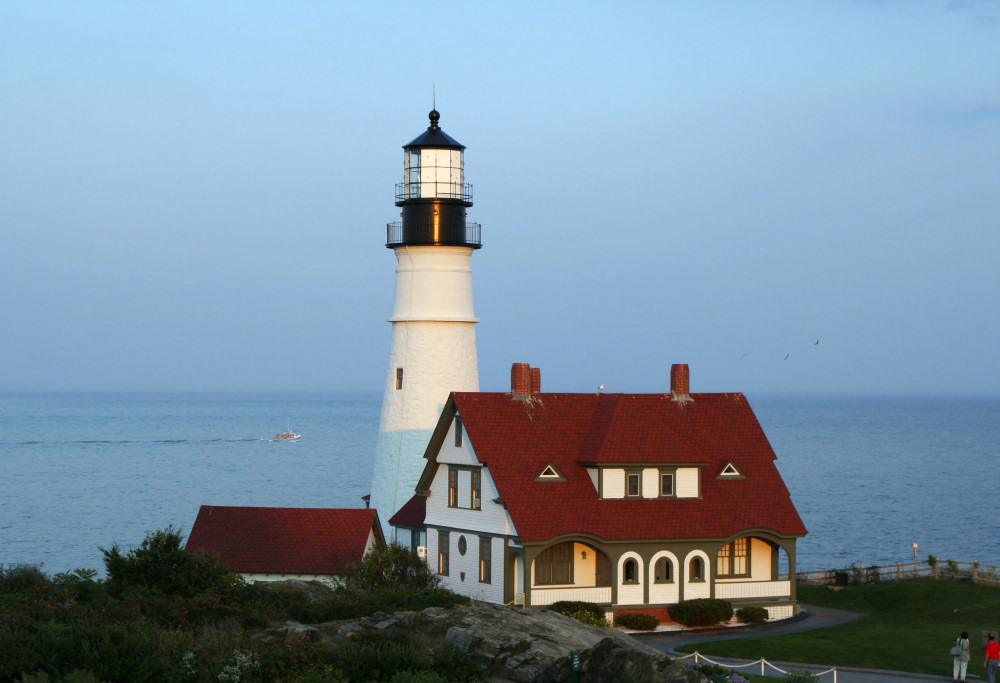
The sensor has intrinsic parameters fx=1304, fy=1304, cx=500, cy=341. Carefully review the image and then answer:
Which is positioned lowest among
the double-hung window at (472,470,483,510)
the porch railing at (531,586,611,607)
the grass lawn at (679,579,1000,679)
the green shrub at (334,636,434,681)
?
the grass lawn at (679,579,1000,679)

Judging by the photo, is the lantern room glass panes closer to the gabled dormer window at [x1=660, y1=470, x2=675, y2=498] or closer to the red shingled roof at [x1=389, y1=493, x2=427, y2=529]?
the red shingled roof at [x1=389, y1=493, x2=427, y2=529]

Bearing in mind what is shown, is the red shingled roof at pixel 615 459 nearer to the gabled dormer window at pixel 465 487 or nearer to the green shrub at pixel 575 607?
the gabled dormer window at pixel 465 487

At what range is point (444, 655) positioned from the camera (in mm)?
21188

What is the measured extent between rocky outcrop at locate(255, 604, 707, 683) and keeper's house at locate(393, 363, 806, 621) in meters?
11.3

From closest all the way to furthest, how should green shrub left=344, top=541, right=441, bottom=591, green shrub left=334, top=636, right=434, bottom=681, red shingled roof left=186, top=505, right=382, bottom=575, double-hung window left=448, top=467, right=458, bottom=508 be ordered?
green shrub left=334, top=636, right=434, bottom=681
green shrub left=344, top=541, right=441, bottom=591
double-hung window left=448, top=467, right=458, bottom=508
red shingled roof left=186, top=505, right=382, bottom=575

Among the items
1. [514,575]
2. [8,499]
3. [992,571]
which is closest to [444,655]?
[514,575]

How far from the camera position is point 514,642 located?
21.5 meters

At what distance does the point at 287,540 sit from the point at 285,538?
0.11 meters

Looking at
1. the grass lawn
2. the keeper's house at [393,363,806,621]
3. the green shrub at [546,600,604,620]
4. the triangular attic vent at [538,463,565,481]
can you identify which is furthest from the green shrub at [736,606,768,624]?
the triangular attic vent at [538,463,565,481]

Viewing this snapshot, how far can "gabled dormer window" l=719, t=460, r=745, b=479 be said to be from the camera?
37.8 metres

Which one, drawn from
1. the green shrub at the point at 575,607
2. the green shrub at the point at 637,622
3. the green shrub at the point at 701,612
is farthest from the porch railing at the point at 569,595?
the green shrub at the point at 701,612

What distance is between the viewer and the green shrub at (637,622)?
34.2 metres

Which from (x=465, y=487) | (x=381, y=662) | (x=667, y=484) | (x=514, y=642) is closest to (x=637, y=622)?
(x=667, y=484)

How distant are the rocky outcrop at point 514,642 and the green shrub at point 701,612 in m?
12.4
